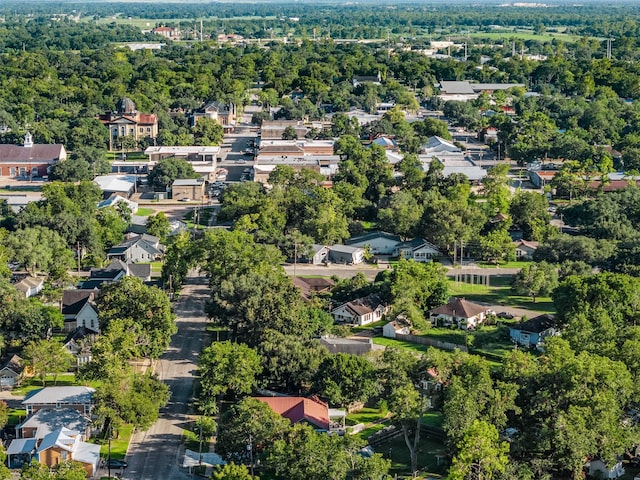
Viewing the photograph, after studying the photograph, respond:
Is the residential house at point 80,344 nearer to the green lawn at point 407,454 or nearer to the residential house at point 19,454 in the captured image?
the residential house at point 19,454

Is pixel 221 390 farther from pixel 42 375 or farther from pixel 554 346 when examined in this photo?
pixel 554 346

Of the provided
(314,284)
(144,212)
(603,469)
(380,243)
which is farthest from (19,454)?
(144,212)

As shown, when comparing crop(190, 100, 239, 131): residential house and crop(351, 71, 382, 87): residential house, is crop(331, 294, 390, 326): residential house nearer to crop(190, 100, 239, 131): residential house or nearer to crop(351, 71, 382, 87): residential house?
crop(190, 100, 239, 131): residential house

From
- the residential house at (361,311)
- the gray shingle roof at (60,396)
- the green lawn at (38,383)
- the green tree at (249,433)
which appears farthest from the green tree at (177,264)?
the green tree at (249,433)

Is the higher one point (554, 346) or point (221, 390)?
point (554, 346)

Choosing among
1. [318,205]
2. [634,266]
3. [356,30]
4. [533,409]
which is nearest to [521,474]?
[533,409]

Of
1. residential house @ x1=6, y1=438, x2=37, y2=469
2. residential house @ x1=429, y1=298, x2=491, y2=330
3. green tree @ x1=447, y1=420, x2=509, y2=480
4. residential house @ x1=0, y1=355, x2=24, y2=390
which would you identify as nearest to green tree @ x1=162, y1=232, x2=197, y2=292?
residential house @ x1=0, y1=355, x2=24, y2=390
